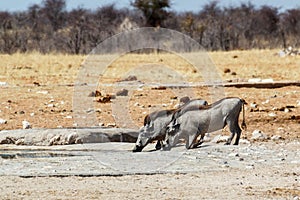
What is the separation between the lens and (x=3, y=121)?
1389 centimetres

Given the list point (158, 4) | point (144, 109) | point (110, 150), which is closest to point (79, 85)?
point (144, 109)

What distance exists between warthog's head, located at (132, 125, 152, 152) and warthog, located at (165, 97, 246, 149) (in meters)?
0.26

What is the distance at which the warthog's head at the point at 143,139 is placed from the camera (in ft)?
35.9

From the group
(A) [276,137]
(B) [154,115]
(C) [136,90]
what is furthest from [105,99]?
(A) [276,137]

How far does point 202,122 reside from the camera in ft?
36.5

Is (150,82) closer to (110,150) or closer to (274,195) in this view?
(110,150)

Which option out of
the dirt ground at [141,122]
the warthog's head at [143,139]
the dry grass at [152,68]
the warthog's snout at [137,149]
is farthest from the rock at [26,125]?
the dry grass at [152,68]

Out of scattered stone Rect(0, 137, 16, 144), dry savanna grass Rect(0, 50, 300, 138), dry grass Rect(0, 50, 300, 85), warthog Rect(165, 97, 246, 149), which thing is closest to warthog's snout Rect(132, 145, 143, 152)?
warthog Rect(165, 97, 246, 149)

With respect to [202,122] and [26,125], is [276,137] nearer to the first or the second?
[202,122]

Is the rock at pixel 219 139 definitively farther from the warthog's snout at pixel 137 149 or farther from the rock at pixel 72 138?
the rock at pixel 72 138

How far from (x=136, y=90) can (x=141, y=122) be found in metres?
4.60

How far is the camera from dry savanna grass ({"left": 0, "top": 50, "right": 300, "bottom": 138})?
1419 cm

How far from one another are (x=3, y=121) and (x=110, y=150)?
12.0 feet

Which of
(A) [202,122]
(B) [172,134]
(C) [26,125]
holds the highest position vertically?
(A) [202,122]
